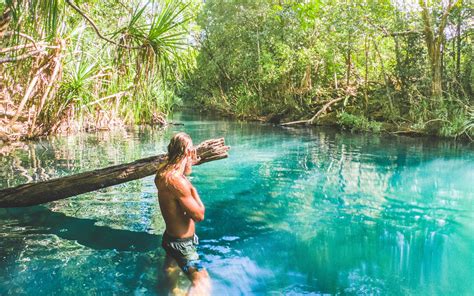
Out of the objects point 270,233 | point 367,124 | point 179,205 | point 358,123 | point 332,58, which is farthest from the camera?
point 332,58

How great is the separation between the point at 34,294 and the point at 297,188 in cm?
536

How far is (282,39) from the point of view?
25156mm

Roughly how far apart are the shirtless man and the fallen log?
1.90 metres

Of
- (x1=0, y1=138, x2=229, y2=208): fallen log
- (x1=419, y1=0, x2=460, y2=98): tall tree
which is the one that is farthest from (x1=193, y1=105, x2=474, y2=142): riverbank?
(x1=0, y1=138, x2=229, y2=208): fallen log

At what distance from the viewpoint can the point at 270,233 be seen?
5.25 m

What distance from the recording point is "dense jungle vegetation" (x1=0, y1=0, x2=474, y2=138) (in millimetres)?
5973

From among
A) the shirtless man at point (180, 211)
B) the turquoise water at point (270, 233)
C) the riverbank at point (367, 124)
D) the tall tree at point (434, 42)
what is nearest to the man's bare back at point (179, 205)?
the shirtless man at point (180, 211)

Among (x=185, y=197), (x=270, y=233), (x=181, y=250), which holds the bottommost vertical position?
(x=270, y=233)

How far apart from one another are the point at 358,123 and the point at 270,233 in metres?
15.0

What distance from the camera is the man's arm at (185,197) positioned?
3.47 m

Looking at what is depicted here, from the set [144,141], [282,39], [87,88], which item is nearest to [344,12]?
[282,39]

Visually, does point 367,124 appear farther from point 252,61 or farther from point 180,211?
point 180,211

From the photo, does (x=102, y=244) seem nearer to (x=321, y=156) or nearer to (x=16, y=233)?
(x=16, y=233)

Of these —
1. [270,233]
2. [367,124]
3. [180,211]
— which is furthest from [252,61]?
[180,211]
